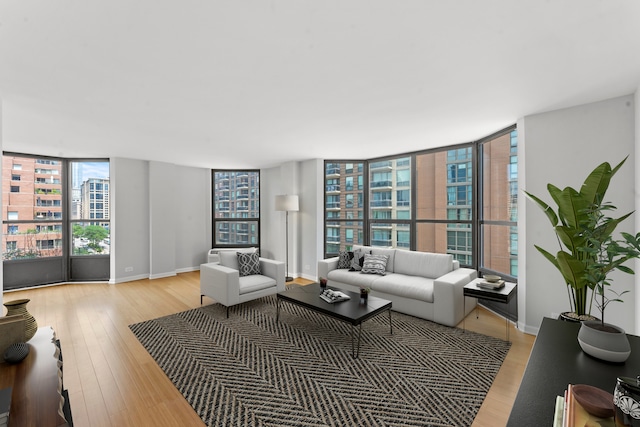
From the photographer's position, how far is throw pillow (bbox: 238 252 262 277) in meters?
4.37

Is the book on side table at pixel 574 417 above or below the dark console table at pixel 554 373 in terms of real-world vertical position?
above

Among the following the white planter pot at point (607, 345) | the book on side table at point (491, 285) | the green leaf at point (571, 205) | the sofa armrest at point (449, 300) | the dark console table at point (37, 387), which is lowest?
the sofa armrest at point (449, 300)

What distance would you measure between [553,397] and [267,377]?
80.4 inches

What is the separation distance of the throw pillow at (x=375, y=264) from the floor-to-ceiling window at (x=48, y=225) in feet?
16.8

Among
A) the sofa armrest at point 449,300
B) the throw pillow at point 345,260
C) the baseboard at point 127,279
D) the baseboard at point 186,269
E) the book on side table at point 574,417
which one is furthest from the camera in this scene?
the baseboard at point 186,269

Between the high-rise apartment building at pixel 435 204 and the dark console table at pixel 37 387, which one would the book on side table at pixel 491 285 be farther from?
the dark console table at pixel 37 387

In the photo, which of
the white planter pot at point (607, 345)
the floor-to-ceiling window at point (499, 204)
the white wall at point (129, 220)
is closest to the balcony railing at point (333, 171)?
the floor-to-ceiling window at point (499, 204)

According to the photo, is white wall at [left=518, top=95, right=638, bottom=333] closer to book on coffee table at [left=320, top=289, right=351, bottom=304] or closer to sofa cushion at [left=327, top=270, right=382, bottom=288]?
sofa cushion at [left=327, top=270, right=382, bottom=288]

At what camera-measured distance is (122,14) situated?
5.12 ft

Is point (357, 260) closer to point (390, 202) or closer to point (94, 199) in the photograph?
point (390, 202)

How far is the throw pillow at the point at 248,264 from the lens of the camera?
437cm

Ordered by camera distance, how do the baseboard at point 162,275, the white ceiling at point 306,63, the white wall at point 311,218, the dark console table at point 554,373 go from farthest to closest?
the baseboard at point 162,275
the white wall at point 311,218
the white ceiling at point 306,63
the dark console table at point 554,373

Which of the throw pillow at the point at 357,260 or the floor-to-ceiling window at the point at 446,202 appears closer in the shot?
the floor-to-ceiling window at the point at 446,202

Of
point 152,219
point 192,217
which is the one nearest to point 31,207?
point 152,219
